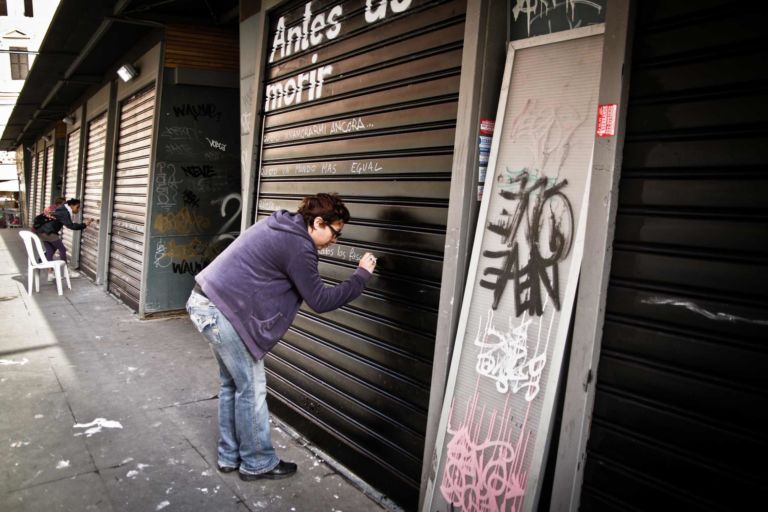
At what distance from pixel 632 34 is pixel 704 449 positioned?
65.5 inches

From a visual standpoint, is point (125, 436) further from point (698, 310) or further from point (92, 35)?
point (92, 35)

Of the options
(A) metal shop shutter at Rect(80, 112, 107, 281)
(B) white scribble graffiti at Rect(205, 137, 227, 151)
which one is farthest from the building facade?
(A) metal shop shutter at Rect(80, 112, 107, 281)

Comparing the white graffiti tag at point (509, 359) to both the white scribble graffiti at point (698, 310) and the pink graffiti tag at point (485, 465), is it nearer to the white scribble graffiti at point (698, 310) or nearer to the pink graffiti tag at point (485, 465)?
the pink graffiti tag at point (485, 465)

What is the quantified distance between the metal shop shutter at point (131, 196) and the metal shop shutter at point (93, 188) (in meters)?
1.14

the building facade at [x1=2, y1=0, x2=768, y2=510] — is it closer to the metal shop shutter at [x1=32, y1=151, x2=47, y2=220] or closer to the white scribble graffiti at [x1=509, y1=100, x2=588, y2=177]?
the white scribble graffiti at [x1=509, y1=100, x2=588, y2=177]

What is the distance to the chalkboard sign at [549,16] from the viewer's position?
2518 millimetres

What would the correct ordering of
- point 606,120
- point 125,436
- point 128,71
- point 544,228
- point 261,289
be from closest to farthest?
point 606,120
point 544,228
point 261,289
point 125,436
point 128,71

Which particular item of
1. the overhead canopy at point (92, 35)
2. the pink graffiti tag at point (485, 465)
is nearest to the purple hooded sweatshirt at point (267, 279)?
the pink graffiti tag at point (485, 465)

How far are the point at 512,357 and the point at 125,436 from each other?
301 cm

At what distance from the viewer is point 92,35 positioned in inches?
348

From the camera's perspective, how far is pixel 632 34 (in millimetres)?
2234

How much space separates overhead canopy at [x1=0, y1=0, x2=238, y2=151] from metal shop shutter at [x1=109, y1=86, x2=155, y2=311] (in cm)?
96

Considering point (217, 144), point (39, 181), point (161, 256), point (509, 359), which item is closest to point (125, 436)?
point (509, 359)

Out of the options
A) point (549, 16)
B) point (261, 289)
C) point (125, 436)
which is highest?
point (549, 16)
